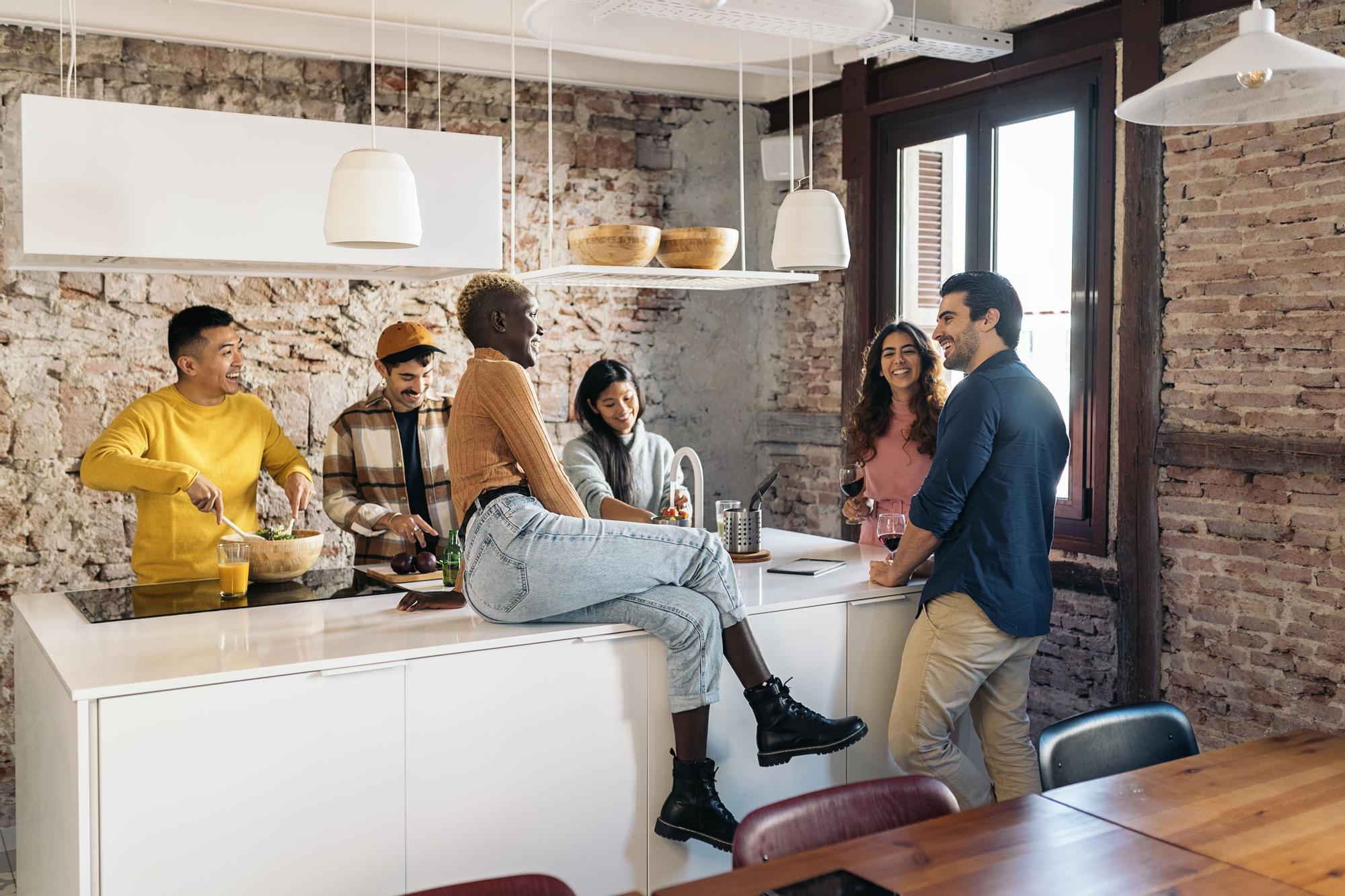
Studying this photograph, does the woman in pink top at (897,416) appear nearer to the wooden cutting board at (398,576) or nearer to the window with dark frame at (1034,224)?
the window with dark frame at (1034,224)

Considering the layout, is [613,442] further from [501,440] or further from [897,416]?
[501,440]

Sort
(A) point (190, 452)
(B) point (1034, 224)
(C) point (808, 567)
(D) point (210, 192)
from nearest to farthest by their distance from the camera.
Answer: (D) point (210, 192), (C) point (808, 567), (A) point (190, 452), (B) point (1034, 224)

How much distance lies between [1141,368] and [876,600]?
1.55 m

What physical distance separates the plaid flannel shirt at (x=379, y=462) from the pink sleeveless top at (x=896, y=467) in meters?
1.55

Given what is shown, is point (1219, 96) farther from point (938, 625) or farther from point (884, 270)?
point (884, 270)

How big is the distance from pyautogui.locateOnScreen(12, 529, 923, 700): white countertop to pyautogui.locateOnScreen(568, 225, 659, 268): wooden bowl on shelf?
102 cm

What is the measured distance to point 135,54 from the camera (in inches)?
184

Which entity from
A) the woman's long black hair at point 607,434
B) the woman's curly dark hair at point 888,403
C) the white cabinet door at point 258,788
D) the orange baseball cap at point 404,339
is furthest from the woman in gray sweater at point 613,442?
the white cabinet door at point 258,788

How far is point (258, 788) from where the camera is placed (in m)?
2.47

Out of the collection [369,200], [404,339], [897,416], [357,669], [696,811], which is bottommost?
[696,811]

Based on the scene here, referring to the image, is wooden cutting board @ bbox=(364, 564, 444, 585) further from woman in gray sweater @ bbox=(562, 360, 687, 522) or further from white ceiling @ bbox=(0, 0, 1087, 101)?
white ceiling @ bbox=(0, 0, 1087, 101)

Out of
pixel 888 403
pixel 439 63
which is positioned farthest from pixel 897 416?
pixel 439 63

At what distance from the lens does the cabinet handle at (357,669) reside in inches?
99.9

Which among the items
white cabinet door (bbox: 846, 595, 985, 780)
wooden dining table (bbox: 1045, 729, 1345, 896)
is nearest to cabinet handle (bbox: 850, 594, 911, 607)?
white cabinet door (bbox: 846, 595, 985, 780)
